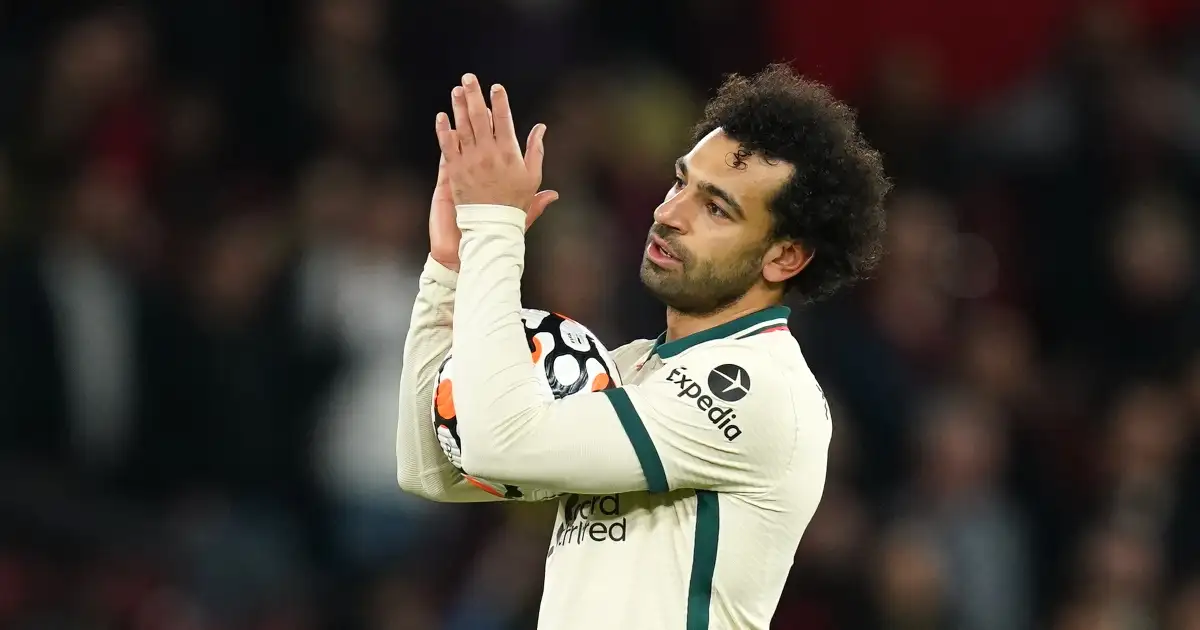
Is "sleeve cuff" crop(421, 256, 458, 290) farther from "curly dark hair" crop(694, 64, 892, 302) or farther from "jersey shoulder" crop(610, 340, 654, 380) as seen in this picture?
"curly dark hair" crop(694, 64, 892, 302)

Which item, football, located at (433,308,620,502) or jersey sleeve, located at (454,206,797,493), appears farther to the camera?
football, located at (433,308,620,502)

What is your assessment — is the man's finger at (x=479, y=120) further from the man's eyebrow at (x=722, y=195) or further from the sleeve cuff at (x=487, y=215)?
the man's eyebrow at (x=722, y=195)

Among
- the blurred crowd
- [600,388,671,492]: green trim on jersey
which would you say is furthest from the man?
the blurred crowd

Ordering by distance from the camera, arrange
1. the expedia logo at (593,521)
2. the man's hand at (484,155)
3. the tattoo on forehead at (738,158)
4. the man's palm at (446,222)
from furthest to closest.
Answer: the man's palm at (446,222) < the tattoo on forehead at (738,158) < the expedia logo at (593,521) < the man's hand at (484,155)

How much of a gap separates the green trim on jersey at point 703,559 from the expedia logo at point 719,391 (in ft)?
0.51

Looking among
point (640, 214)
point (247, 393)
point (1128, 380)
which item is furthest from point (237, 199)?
point (1128, 380)

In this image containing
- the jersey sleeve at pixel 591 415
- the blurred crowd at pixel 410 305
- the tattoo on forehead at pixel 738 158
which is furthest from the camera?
the blurred crowd at pixel 410 305

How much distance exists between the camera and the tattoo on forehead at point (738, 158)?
3.21 m

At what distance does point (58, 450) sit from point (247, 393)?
701 mm

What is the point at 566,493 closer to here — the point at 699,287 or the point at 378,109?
the point at 699,287

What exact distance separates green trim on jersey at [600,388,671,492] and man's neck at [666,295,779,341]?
34cm

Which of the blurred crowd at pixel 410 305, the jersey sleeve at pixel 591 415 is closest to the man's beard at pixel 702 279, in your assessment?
the jersey sleeve at pixel 591 415

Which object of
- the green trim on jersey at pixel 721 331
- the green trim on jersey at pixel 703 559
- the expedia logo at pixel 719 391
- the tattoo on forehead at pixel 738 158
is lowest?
the green trim on jersey at pixel 703 559

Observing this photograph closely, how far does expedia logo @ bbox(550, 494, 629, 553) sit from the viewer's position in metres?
3.09
